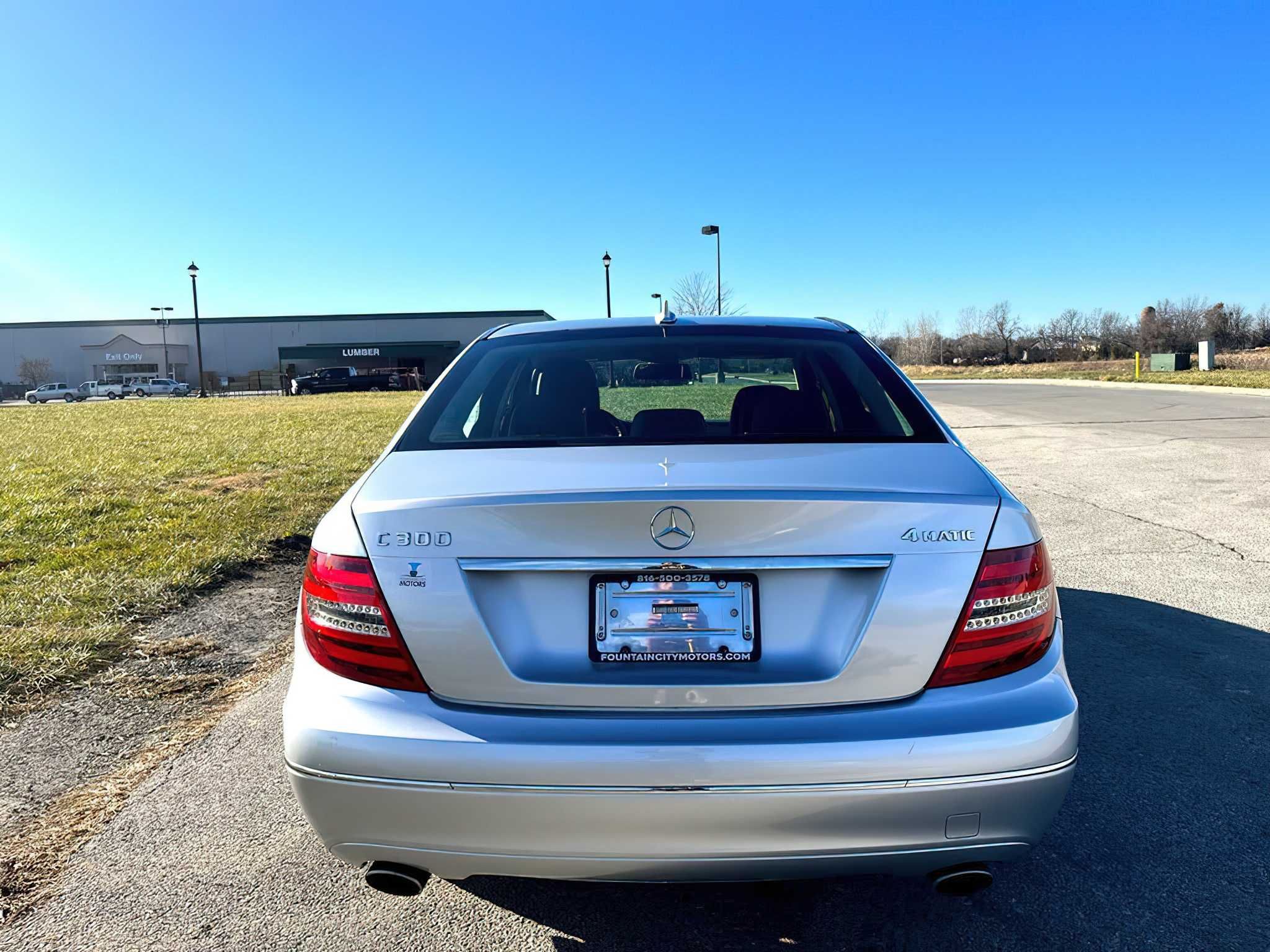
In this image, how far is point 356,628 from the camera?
208 centimetres

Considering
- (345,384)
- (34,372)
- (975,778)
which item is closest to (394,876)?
(975,778)

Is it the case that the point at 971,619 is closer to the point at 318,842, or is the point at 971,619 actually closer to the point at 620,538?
the point at 620,538

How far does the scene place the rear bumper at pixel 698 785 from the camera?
192 cm

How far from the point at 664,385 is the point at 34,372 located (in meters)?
86.3

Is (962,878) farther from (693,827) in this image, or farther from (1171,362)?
(1171,362)

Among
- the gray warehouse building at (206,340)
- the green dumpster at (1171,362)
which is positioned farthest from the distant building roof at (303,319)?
the green dumpster at (1171,362)

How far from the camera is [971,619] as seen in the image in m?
2.02

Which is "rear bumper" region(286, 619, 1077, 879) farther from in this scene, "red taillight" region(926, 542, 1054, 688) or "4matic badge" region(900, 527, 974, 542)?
"4matic badge" region(900, 527, 974, 542)

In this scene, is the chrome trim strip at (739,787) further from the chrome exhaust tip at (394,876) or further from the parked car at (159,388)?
the parked car at (159,388)

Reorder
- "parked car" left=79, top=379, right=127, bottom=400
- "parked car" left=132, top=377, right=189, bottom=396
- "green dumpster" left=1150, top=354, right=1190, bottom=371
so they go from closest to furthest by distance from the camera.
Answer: "green dumpster" left=1150, top=354, right=1190, bottom=371, "parked car" left=79, top=379, right=127, bottom=400, "parked car" left=132, top=377, right=189, bottom=396

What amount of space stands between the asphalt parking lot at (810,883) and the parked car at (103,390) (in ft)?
213

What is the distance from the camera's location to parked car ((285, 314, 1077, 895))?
6.35 feet

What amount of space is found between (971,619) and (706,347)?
155cm

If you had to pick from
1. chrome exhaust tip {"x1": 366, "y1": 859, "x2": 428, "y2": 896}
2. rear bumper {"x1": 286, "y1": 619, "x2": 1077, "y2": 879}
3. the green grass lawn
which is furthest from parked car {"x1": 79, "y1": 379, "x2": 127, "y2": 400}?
rear bumper {"x1": 286, "y1": 619, "x2": 1077, "y2": 879}
